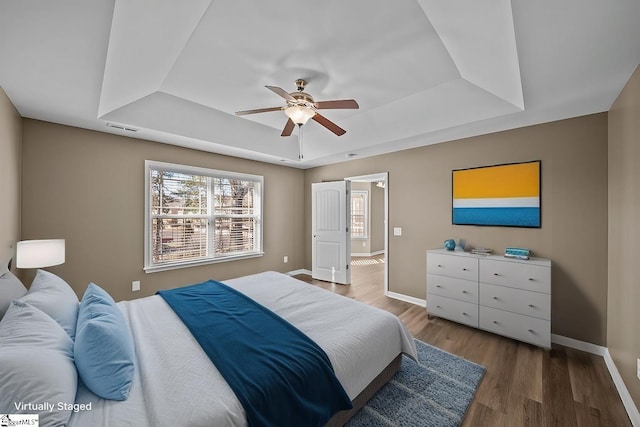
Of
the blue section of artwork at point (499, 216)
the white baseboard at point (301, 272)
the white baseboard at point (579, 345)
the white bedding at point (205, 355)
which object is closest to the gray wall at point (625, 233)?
the white baseboard at point (579, 345)

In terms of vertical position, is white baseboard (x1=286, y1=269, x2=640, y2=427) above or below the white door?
below

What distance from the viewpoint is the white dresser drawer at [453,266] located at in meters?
2.92

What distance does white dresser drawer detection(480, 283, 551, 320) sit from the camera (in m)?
2.48

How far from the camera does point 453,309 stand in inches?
120

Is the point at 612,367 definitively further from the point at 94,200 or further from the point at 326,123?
the point at 94,200

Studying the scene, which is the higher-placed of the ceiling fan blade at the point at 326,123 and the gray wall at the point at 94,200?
the ceiling fan blade at the point at 326,123

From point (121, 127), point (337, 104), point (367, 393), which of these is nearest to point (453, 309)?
point (367, 393)

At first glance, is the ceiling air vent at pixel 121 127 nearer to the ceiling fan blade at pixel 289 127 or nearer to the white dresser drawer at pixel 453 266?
the ceiling fan blade at pixel 289 127

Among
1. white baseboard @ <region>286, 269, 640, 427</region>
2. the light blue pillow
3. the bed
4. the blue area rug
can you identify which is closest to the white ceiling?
the light blue pillow

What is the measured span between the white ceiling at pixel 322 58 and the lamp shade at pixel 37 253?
4.26ft

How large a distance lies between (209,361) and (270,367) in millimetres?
355

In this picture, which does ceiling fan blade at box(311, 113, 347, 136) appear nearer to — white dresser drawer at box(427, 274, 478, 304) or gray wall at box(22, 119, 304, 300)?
white dresser drawer at box(427, 274, 478, 304)

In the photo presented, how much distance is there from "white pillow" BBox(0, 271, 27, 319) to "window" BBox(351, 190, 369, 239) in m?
6.73

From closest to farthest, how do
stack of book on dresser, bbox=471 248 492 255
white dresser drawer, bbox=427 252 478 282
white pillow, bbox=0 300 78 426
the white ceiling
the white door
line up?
white pillow, bbox=0 300 78 426 → the white ceiling → white dresser drawer, bbox=427 252 478 282 → stack of book on dresser, bbox=471 248 492 255 → the white door
